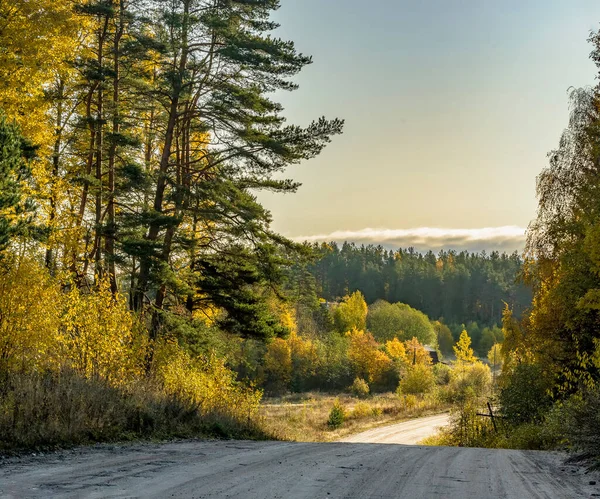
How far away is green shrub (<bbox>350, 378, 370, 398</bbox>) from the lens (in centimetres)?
7162

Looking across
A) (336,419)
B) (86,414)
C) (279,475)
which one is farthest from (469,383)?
(279,475)

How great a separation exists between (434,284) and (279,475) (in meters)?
153

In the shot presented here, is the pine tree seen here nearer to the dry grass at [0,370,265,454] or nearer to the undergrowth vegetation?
the undergrowth vegetation

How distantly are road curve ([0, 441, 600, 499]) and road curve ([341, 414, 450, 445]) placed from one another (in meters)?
28.8

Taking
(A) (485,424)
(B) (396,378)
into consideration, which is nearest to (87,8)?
(A) (485,424)

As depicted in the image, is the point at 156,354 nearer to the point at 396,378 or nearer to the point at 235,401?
the point at 235,401

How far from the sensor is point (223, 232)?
21344 mm

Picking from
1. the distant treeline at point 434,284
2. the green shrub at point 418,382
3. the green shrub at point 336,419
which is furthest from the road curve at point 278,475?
the distant treeline at point 434,284

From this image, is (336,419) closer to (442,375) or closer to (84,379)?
(442,375)

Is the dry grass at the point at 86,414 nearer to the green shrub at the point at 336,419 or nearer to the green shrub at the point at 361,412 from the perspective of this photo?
the green shrub at the point at 336,419

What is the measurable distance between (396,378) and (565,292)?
63.1m

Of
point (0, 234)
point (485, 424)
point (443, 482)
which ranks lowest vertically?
point (485, 424)

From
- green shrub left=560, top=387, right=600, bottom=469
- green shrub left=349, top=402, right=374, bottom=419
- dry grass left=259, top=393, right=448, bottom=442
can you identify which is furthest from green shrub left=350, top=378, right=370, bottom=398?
green shrub left=560, top=387, right=600, bottom=469

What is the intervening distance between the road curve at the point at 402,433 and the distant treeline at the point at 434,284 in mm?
91141
